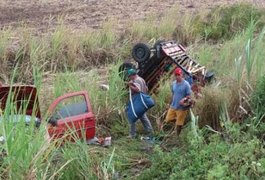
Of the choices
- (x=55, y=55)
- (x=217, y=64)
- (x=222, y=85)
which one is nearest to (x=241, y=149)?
(x=222, y=85)

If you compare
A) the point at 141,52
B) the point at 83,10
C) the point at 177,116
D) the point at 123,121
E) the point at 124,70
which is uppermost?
the point at 141,52

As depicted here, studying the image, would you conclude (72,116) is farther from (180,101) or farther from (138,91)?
(180,101)

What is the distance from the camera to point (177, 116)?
283 inches

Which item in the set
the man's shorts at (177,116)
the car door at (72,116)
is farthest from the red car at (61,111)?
the man's shorts at (177,116)

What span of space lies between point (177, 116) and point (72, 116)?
3.80 ft

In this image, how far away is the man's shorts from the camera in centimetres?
716

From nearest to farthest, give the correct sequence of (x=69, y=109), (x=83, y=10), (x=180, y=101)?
1. (x=180, y=101)
2. (x=69, y=109)
3. (x=83, y=10)

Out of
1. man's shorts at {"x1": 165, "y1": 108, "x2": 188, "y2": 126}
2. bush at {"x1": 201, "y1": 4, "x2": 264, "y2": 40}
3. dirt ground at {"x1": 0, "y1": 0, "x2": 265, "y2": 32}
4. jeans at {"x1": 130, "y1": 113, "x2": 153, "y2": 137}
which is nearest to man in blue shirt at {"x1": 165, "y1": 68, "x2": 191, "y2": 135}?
man's shorts at {"x1": 165, "y1": 108, "x2": 188, "y2": 126}

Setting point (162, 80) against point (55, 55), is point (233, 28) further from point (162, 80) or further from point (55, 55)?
point (162, 80)

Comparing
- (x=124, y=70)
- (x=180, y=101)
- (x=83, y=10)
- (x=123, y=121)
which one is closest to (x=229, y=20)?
(x=83, y=10)

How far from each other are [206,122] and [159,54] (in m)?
1.64

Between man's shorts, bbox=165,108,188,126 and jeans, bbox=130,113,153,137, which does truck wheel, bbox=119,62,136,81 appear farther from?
man's shorts, bbox=165,108,188,126

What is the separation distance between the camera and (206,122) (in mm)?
7051

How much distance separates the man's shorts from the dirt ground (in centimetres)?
696
